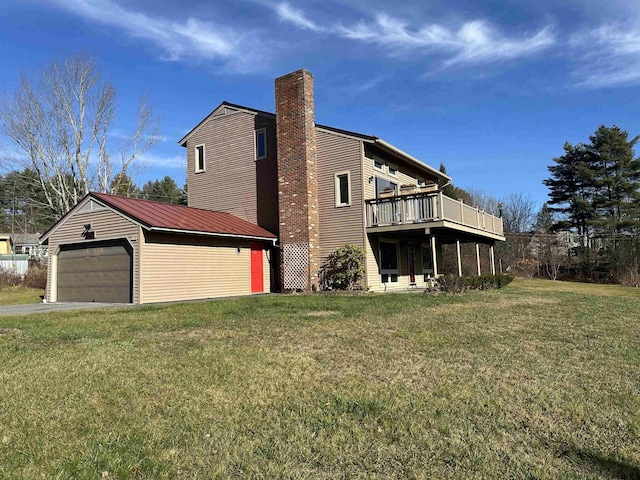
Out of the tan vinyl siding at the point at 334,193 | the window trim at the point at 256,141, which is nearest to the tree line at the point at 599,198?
the tan vinyl siding at the point at 334,193

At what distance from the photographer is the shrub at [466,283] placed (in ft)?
45.9

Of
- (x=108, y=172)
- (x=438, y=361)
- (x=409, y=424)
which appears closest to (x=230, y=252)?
(x=438, y=361)

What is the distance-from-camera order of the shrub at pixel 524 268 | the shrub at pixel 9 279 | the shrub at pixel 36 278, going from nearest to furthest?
the shrub at pixel 9 279, the shrub at pixel 36 278, the shrub at pixel 524 268

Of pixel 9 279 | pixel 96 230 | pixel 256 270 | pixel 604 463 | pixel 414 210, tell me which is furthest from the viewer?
pixel 9 279

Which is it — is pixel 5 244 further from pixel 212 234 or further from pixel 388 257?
pixel 388 257

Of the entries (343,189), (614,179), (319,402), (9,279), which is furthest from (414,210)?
(614,179)

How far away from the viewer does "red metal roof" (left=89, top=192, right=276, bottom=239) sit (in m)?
13.7

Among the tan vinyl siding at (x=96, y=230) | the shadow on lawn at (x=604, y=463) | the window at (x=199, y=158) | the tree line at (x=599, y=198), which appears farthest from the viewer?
the tree line at (x=599, y=198)

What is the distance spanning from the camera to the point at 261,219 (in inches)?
726

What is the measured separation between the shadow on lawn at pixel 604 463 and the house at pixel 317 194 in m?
12.4

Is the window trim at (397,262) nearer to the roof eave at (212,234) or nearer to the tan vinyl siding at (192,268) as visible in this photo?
the roof eave at (212,234)

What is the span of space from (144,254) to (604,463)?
500 inches

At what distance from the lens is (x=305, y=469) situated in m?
2.73

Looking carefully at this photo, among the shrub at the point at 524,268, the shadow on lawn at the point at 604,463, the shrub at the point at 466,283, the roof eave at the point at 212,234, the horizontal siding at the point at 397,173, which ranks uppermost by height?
the horizontal siding at the point at 397,173
